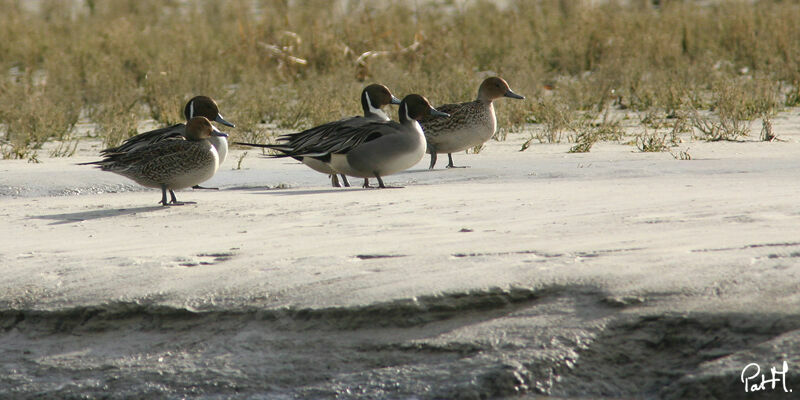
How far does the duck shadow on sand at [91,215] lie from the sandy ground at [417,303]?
0.24 metres

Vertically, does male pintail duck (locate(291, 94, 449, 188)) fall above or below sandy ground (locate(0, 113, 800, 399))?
above

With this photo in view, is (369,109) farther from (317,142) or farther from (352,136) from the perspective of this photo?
(352,136)

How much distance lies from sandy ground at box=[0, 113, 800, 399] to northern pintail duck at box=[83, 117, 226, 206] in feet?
2.64

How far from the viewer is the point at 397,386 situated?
12.7 ft

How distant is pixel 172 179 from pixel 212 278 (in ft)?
7.43

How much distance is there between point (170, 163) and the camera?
6688 mm

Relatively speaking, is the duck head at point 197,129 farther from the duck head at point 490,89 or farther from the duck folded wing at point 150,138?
the duck head at point 490,89

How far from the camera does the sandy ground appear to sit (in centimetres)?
383

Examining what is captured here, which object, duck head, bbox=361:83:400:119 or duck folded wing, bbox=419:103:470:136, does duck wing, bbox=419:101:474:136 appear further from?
duck head, bbox=361:83:400:119

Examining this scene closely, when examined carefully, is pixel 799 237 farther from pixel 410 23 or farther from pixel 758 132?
pixel 410 23

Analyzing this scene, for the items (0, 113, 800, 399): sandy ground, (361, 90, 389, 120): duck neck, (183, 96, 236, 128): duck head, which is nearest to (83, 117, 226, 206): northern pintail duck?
(0, 113, 800, 399): sandy ground

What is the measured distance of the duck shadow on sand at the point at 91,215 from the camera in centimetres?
614
